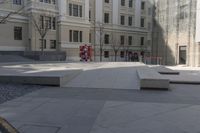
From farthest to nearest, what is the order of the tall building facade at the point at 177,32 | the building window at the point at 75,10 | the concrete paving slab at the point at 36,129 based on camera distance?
the building window at the point at 75,10
the tall building facade at the point at 177,32
the concrete paving slab at the point at 36,129

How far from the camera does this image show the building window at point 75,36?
135 feet

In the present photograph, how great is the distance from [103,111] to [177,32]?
35816mm

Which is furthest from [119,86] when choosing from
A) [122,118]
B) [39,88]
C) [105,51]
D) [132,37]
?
[132,37]

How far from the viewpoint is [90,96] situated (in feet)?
29.2

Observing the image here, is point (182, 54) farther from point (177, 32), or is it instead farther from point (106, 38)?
point (106, 38)

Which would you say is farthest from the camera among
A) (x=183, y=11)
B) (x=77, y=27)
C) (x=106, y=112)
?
(x=77, y=27)

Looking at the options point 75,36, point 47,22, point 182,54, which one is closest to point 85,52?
point 47,22

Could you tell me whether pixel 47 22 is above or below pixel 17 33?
above

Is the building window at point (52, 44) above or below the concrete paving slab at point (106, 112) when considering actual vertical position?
above

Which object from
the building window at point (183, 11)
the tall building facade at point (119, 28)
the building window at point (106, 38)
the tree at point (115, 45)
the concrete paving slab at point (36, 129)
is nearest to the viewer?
the concrete paving slab at point (36, 129)

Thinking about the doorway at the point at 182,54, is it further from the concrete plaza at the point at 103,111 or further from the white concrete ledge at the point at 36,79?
the white concrete ledge at the point at 36,79

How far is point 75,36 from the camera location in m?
41.8

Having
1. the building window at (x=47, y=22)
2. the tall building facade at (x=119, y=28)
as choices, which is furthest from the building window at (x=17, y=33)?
the tall building facade at (x=119, y=28)

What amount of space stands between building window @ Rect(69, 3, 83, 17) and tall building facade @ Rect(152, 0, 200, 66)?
13.3m
